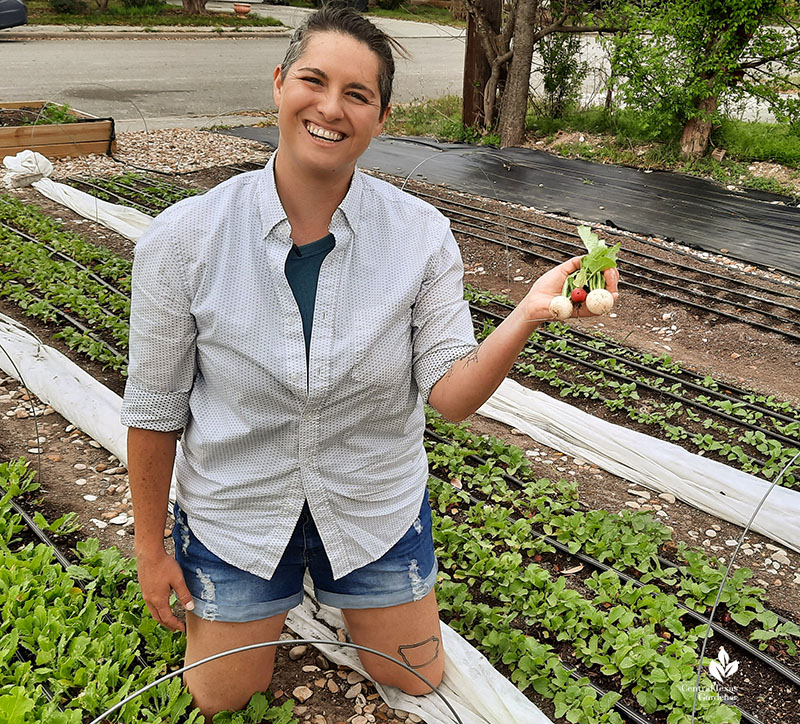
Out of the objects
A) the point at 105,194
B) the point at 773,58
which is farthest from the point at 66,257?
the point at 773,58

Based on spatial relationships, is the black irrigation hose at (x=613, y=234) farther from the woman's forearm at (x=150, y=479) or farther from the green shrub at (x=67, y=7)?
the green shrub at (x=67, y=7)

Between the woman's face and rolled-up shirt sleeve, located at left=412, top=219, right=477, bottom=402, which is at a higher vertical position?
the woman's face

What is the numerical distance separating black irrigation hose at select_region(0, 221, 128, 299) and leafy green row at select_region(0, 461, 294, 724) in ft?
7.26

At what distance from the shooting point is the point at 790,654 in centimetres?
217

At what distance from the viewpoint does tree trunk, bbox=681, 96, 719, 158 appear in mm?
7699

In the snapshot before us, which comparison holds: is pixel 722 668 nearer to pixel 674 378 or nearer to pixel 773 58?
pixel 674 378

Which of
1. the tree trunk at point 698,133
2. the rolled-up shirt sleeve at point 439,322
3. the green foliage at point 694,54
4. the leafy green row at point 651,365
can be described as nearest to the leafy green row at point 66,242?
the leafy green row at point 651,365

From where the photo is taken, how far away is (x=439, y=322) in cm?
159

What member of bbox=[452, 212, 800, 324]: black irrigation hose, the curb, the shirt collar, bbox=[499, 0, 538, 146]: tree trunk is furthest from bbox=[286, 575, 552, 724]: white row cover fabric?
the curb

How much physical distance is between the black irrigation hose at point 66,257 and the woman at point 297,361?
2.83 m

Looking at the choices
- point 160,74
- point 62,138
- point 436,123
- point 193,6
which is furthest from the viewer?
point 193,6

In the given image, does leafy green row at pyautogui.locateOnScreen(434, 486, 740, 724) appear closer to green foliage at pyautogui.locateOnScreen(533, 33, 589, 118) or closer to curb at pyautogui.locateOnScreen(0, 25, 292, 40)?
green foliage at pyautogui.locateOnScreen(533, 33, 589, 118)

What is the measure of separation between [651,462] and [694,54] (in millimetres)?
5896

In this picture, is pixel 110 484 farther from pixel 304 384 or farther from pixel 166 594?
pixel 304 384
